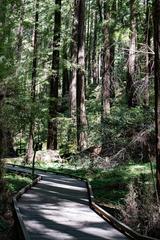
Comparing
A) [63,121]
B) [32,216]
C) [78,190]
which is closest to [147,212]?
[32,216]

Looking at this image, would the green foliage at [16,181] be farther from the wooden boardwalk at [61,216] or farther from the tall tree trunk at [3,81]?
the tall tree trunk at [3,81]

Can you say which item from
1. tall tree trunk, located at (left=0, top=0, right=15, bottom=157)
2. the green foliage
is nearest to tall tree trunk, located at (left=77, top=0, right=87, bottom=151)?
the green foliage

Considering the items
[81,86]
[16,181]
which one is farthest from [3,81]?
[81,86]

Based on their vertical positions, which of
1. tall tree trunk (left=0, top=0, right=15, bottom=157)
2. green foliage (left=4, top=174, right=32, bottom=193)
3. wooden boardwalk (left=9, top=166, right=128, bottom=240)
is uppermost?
tall tree trunk (left=0, top=0, right=15, bottom=157)

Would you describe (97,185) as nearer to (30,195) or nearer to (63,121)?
(30,195)

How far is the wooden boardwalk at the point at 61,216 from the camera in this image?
371 inches

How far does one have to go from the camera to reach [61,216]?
11.6 metres

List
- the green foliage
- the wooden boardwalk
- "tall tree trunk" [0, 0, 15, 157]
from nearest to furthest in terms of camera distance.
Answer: the wooden boardwalk
"tall tree trunk" [0, 0, 15, 157]
the green foliage

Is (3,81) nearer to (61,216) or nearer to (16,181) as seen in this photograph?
(16,181)

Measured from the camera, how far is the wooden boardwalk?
9430 millimetres

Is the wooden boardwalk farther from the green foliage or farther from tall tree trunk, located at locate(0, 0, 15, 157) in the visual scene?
tall tree trunk, located at locate(0, 0, 15, 157)

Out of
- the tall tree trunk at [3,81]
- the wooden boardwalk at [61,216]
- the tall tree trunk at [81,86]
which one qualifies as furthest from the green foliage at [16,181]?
the tall tree trunk at [81,86]

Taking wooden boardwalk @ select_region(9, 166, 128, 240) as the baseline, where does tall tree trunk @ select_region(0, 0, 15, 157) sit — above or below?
above

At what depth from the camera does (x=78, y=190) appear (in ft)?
55.6
